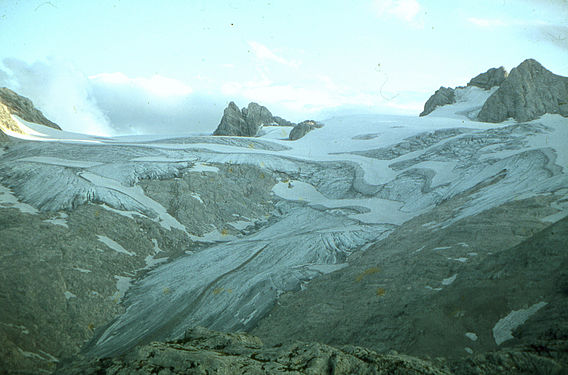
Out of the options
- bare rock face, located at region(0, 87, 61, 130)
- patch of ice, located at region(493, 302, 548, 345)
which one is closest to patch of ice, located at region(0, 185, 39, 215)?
patch of ice, located at region(493, 302, 548, 345)

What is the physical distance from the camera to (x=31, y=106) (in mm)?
37000

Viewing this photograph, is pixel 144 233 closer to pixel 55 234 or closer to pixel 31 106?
pixel 55 234

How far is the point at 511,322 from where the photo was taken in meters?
5.73

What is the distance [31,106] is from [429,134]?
35522 millimetres

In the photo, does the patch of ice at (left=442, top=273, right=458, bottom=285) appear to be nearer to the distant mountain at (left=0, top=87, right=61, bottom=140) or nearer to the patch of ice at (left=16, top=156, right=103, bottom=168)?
the patch of ice at (left=16, top=156, right=103, bottom=168)

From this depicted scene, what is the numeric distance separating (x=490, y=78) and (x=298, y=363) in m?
59.8

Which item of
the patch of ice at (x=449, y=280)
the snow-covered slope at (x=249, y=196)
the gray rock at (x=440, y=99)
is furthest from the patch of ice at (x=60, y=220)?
the gray rock at (x=440, y=99)

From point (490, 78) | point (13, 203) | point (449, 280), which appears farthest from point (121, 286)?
point (490, 78)

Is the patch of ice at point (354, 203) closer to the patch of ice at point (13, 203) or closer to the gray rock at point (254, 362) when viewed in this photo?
the patch of ice at point (13, 203)

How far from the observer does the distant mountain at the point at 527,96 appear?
126ft

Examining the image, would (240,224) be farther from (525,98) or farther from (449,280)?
(525,98)

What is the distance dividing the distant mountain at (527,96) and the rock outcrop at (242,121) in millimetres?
26758

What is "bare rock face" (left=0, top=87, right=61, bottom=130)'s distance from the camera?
34312 millimetres

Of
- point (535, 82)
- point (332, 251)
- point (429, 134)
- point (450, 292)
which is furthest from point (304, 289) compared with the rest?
point (535, 82)
